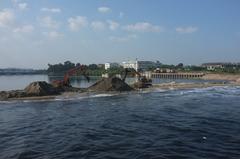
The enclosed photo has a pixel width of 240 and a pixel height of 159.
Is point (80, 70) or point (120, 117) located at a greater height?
point (80, 70)

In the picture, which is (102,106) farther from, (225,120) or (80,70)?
(80,70)

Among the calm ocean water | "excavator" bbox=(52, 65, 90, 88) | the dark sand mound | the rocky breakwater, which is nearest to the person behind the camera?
the calm ocean water

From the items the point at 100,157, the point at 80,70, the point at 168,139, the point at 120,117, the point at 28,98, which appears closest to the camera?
the point at 100,157

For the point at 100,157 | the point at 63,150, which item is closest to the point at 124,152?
the point at 100,157

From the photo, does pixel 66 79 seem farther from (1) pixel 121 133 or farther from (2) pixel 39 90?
(1) pixel 121 133

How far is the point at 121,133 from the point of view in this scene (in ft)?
84.6

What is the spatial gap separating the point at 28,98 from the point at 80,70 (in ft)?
67.6

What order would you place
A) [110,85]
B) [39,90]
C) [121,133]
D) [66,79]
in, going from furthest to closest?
1. [66,79]
2. [110,85]
3. [39,90]
4. [121,133]

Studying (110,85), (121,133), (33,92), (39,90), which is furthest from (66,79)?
(121,133)

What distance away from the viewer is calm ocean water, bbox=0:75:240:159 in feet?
65.6

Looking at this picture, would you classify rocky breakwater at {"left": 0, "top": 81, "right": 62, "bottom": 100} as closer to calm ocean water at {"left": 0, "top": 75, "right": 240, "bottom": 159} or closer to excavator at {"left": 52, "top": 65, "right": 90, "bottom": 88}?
excavator at {"left": 52, "top": 65, "right": 90, "bottom": 88}

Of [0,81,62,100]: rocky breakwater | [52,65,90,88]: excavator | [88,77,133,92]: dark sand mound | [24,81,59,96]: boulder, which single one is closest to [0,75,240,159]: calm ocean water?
[0,81,62,100]: rocky breakwater

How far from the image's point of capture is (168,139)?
2319 centimetres

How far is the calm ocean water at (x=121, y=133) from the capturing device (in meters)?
20.0
